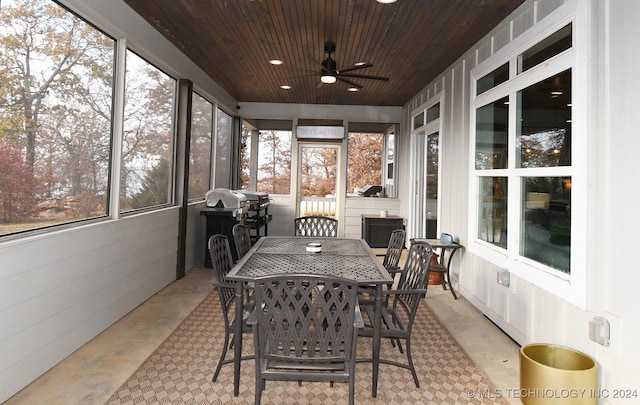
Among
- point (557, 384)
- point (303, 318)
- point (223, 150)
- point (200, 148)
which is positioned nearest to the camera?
point (303, 318)

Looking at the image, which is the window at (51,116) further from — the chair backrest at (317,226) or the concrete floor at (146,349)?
the chair backrest at (317,226)

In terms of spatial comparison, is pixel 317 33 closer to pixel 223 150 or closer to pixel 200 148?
pixel 200 148

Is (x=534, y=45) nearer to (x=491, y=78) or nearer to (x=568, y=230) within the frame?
(x=491, y=78)

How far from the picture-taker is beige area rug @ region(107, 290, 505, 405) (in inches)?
88.4

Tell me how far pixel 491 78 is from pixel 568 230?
1906 mm

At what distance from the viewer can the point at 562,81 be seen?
8.91ft

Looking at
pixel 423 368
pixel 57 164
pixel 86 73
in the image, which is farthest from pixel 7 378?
pixel 423 368

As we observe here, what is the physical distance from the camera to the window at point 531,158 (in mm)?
2684

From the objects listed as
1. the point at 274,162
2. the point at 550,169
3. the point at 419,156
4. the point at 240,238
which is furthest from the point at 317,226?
the point at 274,162

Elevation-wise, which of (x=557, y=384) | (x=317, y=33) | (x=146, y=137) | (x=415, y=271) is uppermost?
(x=317, y=33)

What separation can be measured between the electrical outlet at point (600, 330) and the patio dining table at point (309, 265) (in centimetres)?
123

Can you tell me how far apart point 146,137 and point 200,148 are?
165 cm

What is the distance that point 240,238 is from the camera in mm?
3432

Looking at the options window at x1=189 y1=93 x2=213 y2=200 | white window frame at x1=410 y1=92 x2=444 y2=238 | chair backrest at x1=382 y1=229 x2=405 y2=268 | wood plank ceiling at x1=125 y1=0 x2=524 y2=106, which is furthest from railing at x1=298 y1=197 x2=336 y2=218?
chair backrest at x1=382 y1=229 x2=405 y2=268
